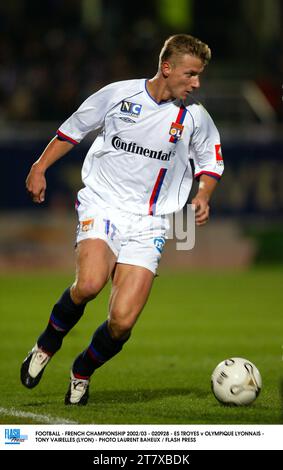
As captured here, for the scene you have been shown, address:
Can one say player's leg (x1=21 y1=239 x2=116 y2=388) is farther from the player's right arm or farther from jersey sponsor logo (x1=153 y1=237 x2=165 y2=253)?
the player's right arm

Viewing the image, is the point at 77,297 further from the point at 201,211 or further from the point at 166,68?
the point at 166,68

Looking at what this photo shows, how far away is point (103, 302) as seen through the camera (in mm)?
13812

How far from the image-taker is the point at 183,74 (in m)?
6.69

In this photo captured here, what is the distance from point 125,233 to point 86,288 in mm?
516

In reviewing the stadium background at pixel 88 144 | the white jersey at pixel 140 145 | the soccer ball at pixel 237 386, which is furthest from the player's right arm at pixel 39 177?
the stadium background at pixel 88 144

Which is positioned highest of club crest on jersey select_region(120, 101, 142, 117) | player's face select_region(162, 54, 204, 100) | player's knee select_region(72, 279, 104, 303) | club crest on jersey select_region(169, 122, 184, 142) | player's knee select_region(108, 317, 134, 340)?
player's face select_region(162, 54, 204, 100)

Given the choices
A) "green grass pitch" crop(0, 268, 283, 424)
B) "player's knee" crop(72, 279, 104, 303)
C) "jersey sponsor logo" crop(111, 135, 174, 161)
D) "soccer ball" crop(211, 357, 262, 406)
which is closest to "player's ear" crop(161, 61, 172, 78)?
"jersey sponsor logo" crop(111, 135, 174, 161)

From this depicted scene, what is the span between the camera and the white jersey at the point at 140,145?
6887 millimetres

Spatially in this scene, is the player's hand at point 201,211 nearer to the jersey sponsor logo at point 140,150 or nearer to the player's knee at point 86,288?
the jersey sponsor logo at point 140,150

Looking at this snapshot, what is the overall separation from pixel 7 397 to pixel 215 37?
56.6 ft

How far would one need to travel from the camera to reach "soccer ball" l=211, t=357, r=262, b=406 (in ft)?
21.8

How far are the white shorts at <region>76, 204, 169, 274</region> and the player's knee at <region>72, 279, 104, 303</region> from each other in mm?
327

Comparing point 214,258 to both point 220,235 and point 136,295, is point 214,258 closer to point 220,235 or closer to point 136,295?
point 220,235

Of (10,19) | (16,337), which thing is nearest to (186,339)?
(16,337)
